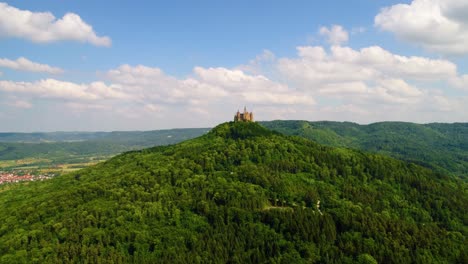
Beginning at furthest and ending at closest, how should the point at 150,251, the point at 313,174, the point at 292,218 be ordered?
the point at 313,174
the point at 292,218
the point at 150,251

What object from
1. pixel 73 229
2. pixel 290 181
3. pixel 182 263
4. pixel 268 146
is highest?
pixel 268 146

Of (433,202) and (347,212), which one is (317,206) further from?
(433,202)

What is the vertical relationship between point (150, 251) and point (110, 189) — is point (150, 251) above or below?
below

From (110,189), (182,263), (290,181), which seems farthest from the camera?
(290,181)

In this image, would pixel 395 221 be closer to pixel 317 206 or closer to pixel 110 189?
pixel 317 206

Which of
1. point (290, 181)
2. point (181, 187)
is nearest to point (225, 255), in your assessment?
point (181, 187)

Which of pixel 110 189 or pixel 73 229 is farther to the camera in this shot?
pixel 110 189
